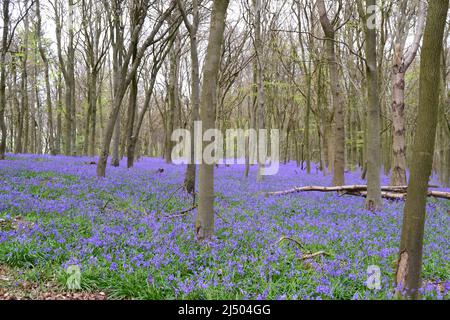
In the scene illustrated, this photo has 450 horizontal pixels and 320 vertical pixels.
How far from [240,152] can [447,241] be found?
48.4 meters

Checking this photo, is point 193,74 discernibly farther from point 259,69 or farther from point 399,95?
point 259,69

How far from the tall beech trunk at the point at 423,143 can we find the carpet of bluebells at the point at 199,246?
0.50 metres

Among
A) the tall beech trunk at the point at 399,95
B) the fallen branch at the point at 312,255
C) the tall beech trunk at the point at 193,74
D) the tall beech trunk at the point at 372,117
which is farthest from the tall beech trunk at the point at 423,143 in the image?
the tall beech trunk at the point at 399,95

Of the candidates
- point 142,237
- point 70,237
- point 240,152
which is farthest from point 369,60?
point 240,152

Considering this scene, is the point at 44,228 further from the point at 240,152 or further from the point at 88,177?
the point at 240,152

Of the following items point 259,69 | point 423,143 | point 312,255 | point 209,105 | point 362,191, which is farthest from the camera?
point 259,69

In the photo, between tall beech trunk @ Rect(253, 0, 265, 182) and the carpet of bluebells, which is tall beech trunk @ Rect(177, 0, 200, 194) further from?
tall beech trunk @ Rect(253, 0, 265, 182)

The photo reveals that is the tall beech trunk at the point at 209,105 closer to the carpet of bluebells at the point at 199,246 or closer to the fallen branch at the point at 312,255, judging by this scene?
the carpet of bluebells at the point at 199,246

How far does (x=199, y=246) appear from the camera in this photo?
217 inches

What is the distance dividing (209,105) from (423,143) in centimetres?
336

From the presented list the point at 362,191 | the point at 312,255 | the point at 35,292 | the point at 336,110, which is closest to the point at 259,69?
the point at 336,110

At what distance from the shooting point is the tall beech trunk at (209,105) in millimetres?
5832

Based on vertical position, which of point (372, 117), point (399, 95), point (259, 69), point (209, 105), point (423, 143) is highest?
point (259, 69)

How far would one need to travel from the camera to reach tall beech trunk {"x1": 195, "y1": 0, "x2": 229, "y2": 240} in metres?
5.83
